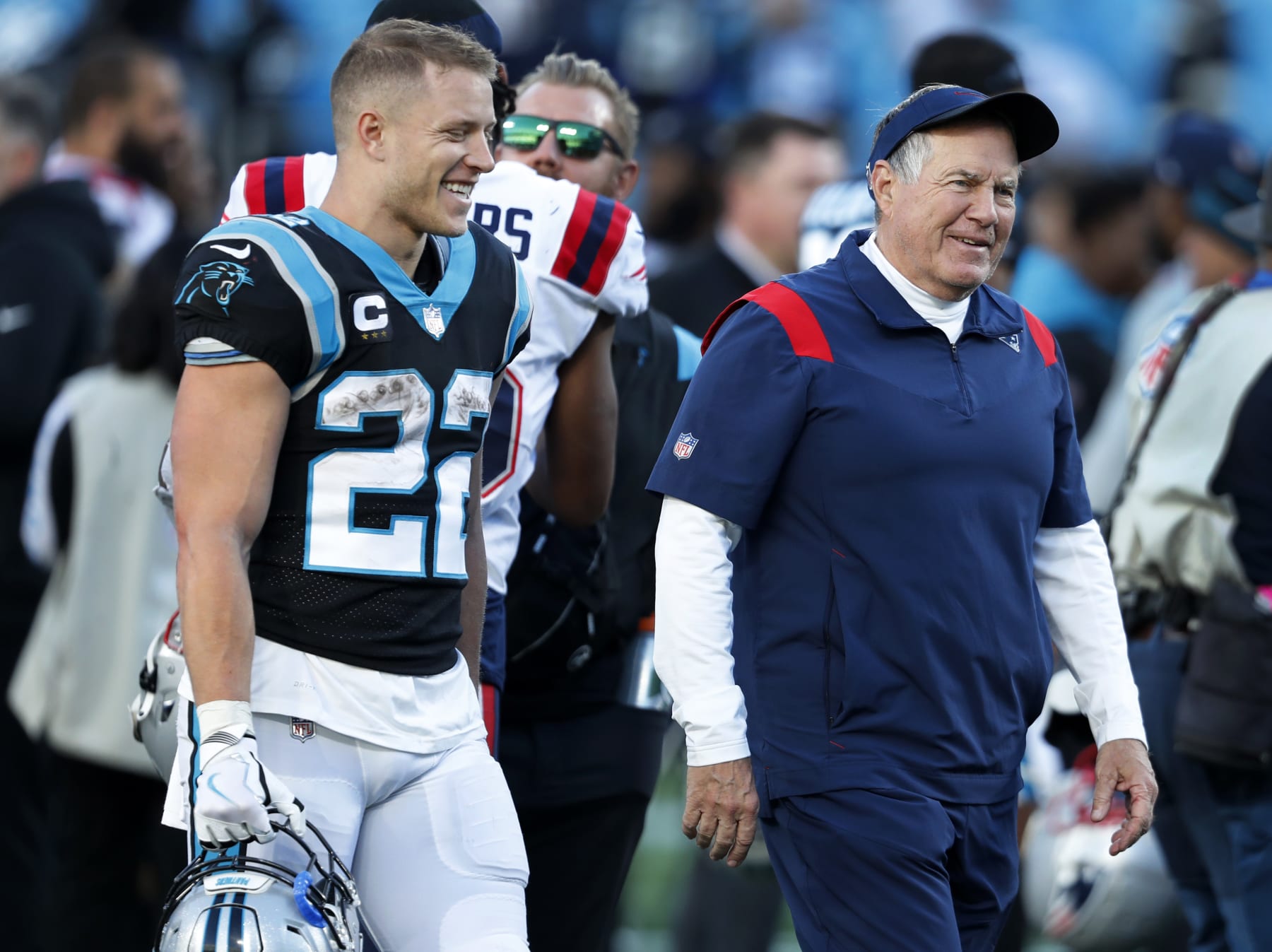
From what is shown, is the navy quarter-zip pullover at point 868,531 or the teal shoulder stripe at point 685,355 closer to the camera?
the navy quarter-zip pullover at point 868,531

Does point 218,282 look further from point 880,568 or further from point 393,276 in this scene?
point 880,568

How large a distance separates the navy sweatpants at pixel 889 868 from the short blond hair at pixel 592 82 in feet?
6.32

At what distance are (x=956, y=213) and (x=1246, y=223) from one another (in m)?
2.02

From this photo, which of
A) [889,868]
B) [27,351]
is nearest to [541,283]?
[889,868]

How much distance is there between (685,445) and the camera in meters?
3.37

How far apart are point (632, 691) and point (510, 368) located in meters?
1.00

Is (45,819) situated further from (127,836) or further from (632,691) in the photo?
(632,691)

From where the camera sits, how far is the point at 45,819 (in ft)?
20.0

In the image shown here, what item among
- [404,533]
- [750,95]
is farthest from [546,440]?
[750,95]

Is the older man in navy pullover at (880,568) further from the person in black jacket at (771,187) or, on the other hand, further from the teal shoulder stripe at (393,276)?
the person in black jacket at (771,187)

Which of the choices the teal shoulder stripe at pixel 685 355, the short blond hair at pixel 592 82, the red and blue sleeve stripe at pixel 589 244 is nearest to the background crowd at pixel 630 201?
the short blond hair at pixel 592 82

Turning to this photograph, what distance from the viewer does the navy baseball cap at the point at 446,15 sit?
13.0 ft

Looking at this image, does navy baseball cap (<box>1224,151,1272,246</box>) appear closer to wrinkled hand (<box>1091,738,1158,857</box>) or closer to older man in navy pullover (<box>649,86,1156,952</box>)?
older man in navy pullover (<box>649,86,1156,952</box>)

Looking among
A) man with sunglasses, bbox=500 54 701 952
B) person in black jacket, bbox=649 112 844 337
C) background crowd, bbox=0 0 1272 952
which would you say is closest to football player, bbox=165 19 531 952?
man with sunglasses, bbox=500 54 701 952
